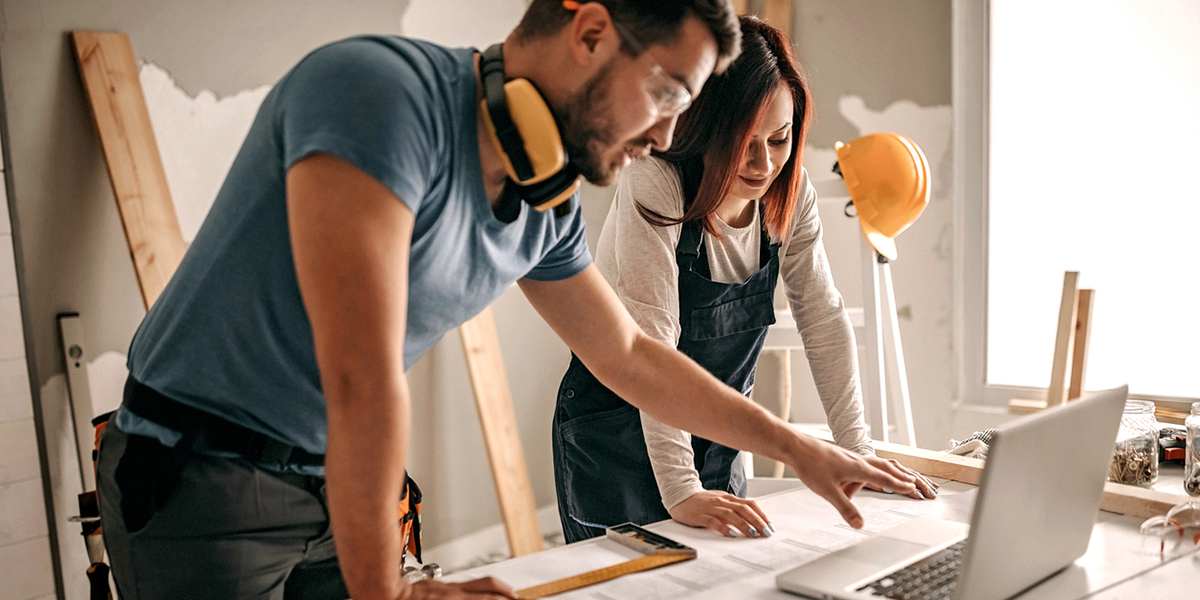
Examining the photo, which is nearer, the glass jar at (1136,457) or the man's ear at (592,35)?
the man's ear at (592,35)

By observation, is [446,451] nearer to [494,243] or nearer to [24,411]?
[24,411]

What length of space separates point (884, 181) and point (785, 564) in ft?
3.06

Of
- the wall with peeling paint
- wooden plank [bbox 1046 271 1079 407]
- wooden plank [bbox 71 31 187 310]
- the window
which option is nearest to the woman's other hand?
wooden plank [bbox 1046 271 1079 407]

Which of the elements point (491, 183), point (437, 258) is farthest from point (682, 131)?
point (437, 258)

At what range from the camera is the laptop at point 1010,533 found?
0.84 m

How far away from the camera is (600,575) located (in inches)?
39.7

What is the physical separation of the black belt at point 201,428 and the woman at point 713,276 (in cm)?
62

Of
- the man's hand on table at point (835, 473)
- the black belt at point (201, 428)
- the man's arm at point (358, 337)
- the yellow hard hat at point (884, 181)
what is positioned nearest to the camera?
the man's arm at point (358, 337)

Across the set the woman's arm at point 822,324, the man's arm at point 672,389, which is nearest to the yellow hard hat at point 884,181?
the woman's arm at point 822,324

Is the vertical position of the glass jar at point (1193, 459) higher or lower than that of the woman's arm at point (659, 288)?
lower

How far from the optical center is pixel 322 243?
2.32 ft

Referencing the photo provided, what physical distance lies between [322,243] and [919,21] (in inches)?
104

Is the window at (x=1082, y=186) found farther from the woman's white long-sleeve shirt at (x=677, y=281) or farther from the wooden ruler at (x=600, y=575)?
the wooden ruler at (x=600, y=575)

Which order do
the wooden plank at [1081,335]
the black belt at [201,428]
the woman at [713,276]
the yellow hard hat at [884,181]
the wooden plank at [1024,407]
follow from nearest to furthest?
the black belt at [201,428] → the woman at [713,276] → the yellow hard hat at [884,181] → the wooden plank at [1081,335] → the wooden plank at [1024,407]
